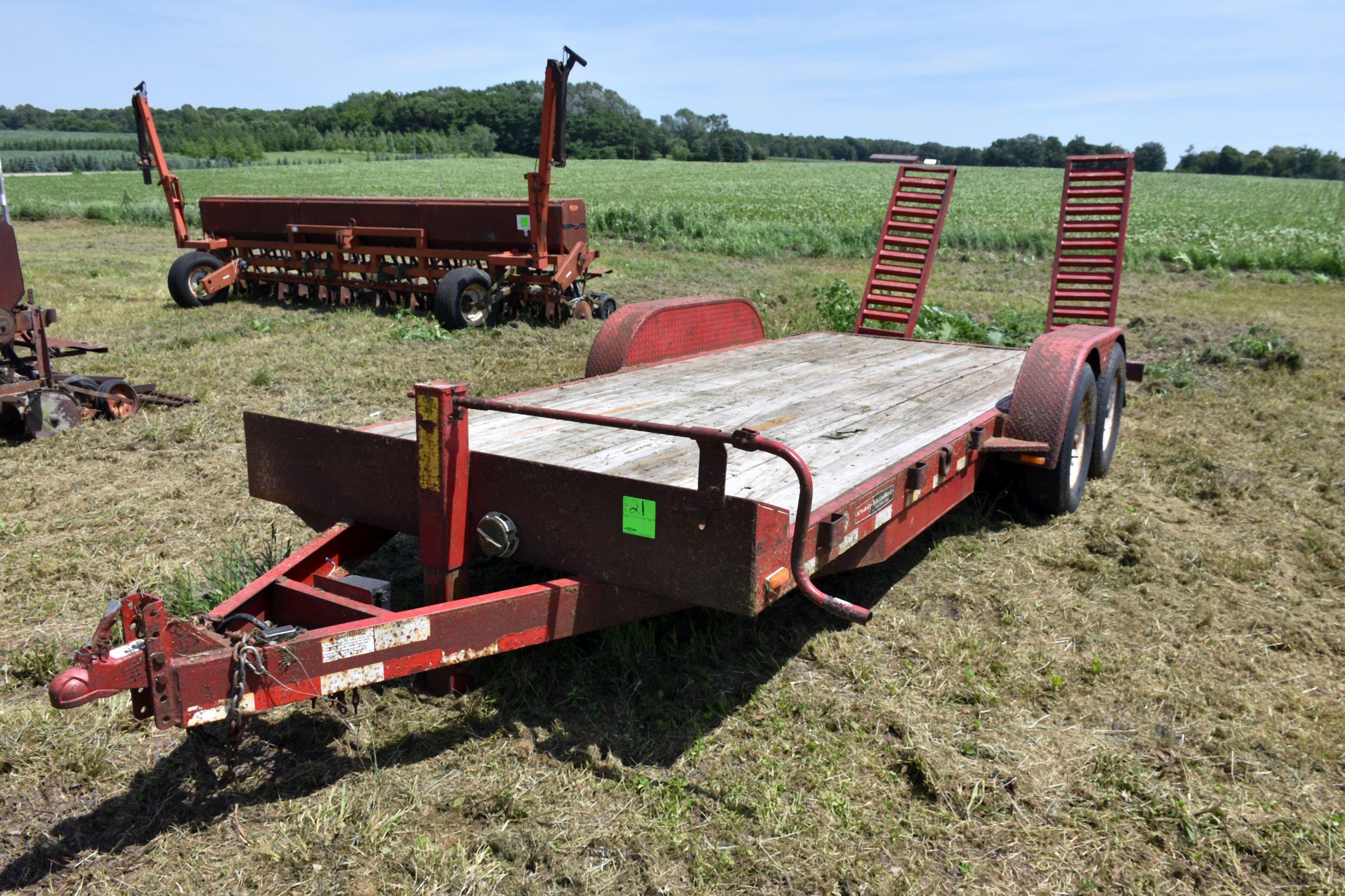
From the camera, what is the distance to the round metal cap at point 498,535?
275 centimetres

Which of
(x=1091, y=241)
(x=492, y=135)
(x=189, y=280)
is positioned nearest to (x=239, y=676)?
(x=1091, y=241)

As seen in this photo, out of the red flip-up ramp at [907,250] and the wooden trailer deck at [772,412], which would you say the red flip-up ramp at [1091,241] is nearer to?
the red flip-up ramp at [907,250]

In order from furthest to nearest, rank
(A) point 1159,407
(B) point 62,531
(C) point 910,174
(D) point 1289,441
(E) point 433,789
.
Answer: (C) point 910,174
(A) point 1159,407
(D) point 1289,441
(B) point 62,531
(E) point 433,789

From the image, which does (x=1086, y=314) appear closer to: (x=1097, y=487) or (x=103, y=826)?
(x=1097, y=487)

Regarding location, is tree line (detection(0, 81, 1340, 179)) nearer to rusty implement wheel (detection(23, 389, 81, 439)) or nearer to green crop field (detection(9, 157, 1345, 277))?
green crop field (detection(9, 157, 1345, 277))

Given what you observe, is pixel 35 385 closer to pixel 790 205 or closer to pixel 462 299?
pixel 462 299

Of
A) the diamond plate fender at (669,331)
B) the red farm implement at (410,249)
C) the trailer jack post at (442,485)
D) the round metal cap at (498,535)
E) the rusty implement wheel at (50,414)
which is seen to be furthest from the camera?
the red farm implement at (410,249)

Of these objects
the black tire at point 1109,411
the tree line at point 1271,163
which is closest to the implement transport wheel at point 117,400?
the black tire at point 1109,411

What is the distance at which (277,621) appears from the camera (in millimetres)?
2805

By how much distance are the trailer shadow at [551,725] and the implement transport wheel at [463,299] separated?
6.64 metres

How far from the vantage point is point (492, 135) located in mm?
69375

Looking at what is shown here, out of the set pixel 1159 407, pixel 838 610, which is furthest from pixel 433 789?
pixel 1159 407

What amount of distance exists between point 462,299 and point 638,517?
25.0 ft

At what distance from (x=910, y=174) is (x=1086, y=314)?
2155 millimetres
